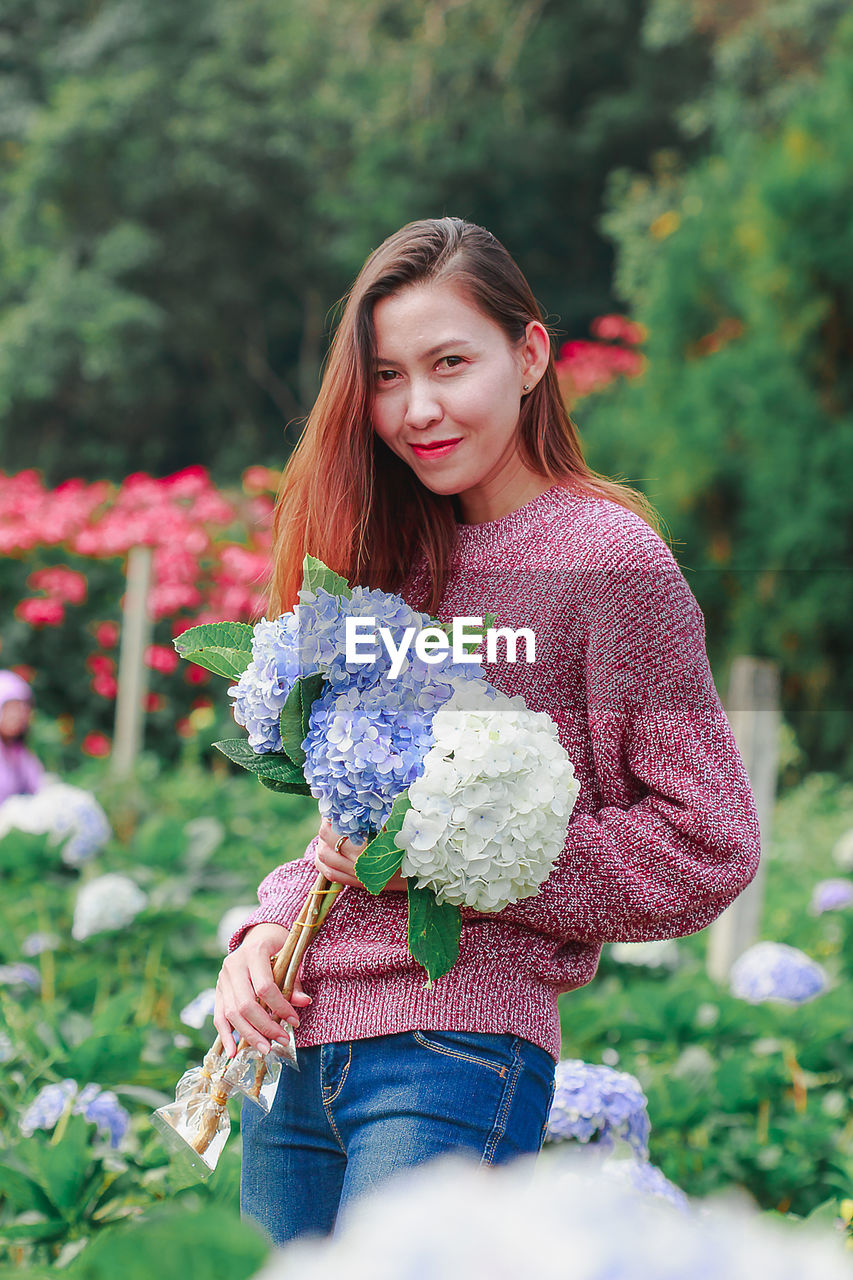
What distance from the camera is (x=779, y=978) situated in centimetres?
271

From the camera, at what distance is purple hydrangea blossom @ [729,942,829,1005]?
2.71m

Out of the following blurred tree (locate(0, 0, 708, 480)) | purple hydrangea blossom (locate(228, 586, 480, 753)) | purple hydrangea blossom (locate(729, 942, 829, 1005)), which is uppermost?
blurred tree (locate(0, 0, 708, 480))

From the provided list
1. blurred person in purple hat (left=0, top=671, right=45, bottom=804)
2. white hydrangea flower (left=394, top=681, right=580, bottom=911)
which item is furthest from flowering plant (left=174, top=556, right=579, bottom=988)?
blurred person in purple hat (left=0, top=671, right=45, bottom=804)

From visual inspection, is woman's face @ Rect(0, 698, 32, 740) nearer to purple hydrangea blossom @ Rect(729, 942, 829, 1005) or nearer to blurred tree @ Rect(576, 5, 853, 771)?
purple hydrangea blossom @ Rect(729, 942, 829, 1005)

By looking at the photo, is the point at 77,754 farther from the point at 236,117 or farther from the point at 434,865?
the point at 236,117

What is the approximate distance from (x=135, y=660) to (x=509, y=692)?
13.0ft

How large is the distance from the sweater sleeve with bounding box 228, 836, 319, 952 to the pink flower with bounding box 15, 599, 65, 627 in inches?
206

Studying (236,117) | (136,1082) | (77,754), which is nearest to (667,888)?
(136,1082)

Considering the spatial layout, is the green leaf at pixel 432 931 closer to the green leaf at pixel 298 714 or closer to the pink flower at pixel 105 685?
the green leaf at pixel 298 714

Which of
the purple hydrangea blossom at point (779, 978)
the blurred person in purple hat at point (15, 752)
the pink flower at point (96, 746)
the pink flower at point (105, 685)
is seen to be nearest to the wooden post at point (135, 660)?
the blurred person in purple hat at point (15, 752)

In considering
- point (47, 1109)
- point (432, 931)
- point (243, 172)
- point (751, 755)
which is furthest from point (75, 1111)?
point (243, 172)

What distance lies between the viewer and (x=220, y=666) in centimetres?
118

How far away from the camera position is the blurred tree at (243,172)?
14023 millimetres

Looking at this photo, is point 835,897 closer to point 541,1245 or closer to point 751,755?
point 751,755
